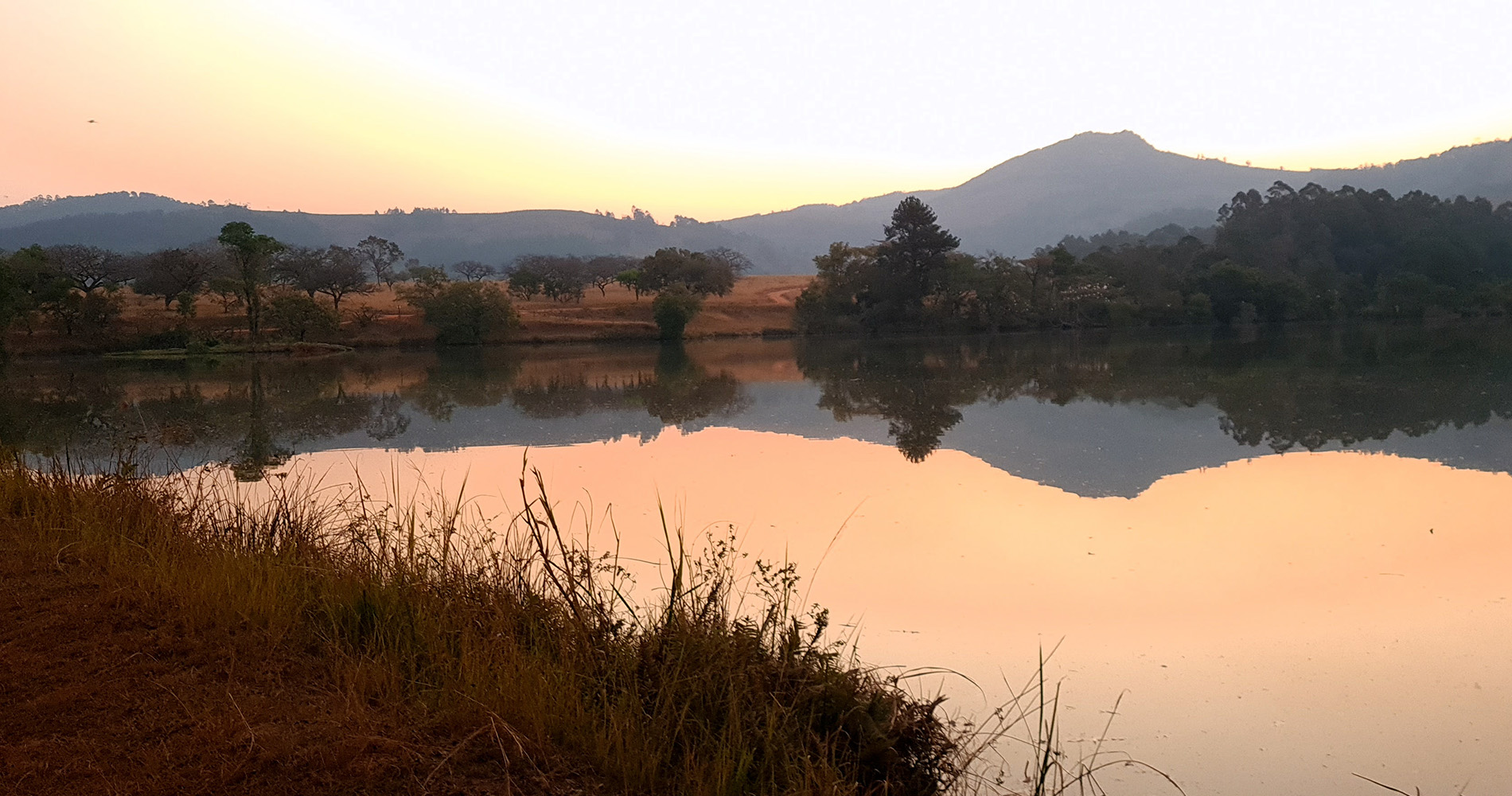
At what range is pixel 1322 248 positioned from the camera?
77562mm

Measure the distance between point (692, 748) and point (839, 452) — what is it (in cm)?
976

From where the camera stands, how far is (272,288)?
56.9 meters

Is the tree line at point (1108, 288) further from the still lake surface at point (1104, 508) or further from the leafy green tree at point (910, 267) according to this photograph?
the still lake surface at point (1104, 508)

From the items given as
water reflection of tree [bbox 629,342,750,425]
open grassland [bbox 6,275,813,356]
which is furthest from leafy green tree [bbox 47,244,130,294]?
water reflection of tree [bbox 629,342,750,425]

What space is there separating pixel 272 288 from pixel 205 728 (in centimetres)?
6033

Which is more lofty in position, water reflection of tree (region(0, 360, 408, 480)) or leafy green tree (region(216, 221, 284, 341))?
leafy green tree (region(216, 221, 284, 341))

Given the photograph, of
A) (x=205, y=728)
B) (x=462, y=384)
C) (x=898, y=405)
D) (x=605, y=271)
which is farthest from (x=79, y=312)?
(x=205, y=728)

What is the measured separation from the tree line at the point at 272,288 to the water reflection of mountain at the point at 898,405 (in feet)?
46.5

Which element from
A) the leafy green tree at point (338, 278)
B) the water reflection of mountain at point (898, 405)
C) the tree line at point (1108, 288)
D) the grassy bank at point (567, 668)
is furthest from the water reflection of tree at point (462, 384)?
the tree line at point (1108, 288)

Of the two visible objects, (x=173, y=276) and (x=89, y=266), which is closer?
(x=173, y=276)

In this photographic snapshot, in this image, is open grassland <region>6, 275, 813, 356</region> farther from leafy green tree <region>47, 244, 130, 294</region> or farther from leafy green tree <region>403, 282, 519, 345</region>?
leafy green tree <region>47, 244, 130, 294</region>

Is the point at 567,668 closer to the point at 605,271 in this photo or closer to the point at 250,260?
the point at 250,260

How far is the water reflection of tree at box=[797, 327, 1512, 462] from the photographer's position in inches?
596

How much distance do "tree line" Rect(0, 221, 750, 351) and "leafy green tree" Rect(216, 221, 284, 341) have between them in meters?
0.06
